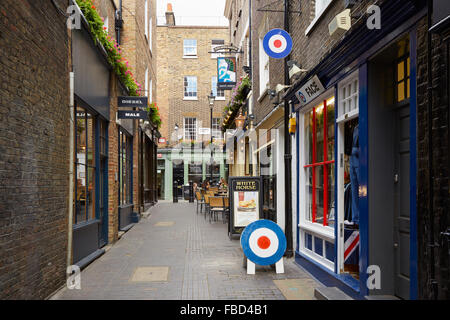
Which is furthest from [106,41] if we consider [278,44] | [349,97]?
[349,97]

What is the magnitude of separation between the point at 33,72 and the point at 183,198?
26686 mm

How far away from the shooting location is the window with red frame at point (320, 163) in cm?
670

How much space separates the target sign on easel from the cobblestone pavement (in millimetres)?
311

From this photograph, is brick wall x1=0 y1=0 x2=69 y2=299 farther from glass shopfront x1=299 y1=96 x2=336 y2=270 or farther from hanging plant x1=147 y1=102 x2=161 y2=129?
hanging plant x1=147 y1=102 x2=161 y2=129

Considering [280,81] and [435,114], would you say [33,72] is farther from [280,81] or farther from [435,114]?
[280,81]

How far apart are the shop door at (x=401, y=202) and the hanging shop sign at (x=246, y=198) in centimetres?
549

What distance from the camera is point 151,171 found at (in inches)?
891

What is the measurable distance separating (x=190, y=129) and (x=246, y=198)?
21.2 meters

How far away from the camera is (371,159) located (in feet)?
15.8

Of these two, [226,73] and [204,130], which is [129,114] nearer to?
[226,73]

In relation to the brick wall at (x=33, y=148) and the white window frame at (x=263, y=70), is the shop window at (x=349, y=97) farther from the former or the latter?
the white window frame at (x=263, y=70)

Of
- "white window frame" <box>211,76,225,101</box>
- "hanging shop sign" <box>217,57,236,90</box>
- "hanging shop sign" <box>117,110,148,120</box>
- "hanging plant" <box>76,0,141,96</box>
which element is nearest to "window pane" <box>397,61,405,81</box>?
"hanging plant" <box>76,0,141,96</box>

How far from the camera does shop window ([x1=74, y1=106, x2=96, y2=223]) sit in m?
7.70

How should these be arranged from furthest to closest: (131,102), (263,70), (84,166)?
(263,70) < (131,102) < (84,166)
